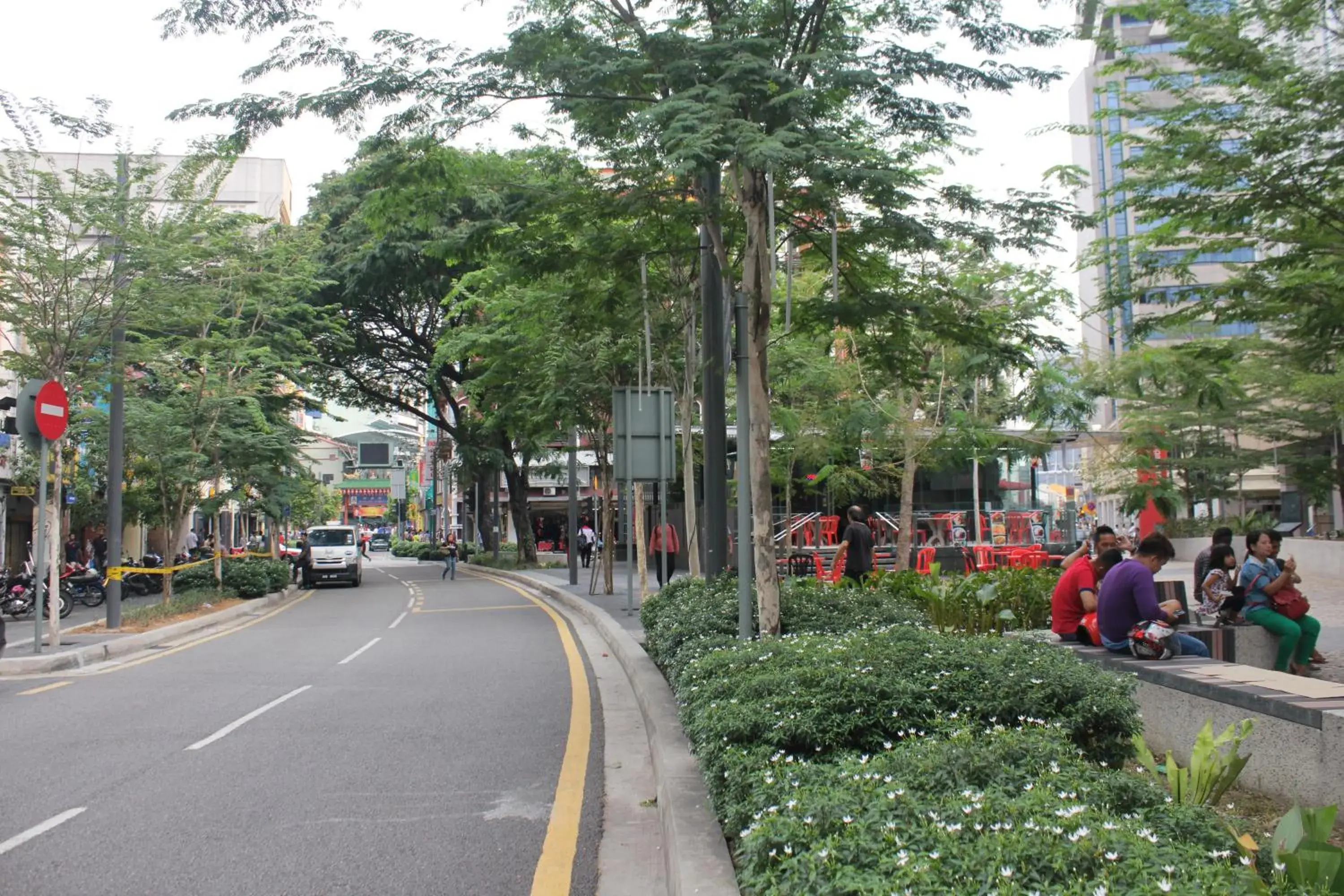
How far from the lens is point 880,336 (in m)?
10.4

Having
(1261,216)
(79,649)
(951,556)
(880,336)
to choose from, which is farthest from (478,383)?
(1261,216)

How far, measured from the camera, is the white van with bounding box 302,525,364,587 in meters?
33.2

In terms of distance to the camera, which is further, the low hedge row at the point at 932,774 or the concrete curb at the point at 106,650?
the concrete curb at the point at 106,650

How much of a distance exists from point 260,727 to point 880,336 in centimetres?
639

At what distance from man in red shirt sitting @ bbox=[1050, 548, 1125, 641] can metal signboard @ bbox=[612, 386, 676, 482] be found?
19.5 feet

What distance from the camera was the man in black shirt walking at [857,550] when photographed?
15203 millimetres

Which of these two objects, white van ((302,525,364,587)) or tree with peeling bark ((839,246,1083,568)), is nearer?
tree with peeling bark ((839,246,1083,568))

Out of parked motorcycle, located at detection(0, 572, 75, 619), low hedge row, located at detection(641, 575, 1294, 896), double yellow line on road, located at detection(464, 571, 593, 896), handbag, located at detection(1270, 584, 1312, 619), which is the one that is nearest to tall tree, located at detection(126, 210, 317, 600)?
parked motorcycle, located at detection(0, 572, 75, 619)

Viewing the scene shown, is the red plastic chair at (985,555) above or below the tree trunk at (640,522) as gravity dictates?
below

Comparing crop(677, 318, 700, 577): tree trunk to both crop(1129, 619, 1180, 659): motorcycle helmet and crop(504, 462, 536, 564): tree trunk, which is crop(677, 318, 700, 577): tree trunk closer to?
crop(1129, 619, 1180, 659): motorcycle helmet

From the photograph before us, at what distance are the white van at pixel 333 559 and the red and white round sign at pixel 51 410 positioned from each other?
64.4ft

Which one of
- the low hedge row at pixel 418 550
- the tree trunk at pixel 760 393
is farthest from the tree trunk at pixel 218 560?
the low hedge row at pixel 418 550

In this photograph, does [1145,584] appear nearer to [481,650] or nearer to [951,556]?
[481,650]

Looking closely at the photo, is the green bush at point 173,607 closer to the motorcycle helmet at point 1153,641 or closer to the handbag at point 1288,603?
the motorcycle helmet at point 1153,641
